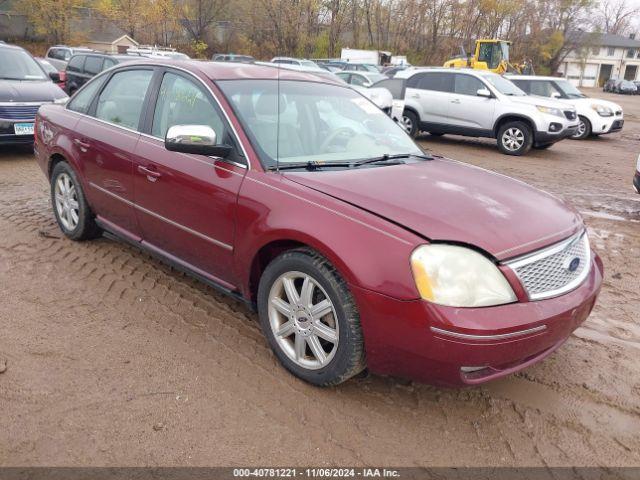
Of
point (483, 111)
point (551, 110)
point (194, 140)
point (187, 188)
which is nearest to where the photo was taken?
point (194, 140)

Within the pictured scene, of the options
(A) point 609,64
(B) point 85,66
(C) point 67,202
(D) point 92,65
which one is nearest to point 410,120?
(D) point 92,65

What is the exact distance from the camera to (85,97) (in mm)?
4664

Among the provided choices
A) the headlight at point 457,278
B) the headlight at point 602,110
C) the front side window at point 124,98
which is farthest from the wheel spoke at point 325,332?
the headlight at point 602,110

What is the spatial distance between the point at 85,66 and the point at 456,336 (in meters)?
15.6

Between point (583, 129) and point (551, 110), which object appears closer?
point (551, 110)

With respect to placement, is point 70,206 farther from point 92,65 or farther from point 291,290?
point 92,65

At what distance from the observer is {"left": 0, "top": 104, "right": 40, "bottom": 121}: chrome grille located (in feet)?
25.9

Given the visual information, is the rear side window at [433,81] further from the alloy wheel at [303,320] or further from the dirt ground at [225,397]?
the alloy wheel at [303,320]

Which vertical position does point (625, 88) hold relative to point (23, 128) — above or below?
above

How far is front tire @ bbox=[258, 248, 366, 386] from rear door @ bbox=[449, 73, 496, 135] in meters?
10.0

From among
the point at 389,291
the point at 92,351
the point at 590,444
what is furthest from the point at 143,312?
the point at 590,444

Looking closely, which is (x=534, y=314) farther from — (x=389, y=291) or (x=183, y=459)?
(x=183, y=459)

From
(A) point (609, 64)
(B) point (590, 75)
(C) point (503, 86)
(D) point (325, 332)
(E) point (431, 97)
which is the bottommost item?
(D) point (325, 332)

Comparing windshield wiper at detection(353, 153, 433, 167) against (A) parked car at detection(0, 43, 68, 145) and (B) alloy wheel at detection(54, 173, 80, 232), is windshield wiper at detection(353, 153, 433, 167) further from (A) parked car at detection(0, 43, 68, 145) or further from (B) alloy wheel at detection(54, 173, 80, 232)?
(A) parked car at detection(0, 43, 68, 145)
